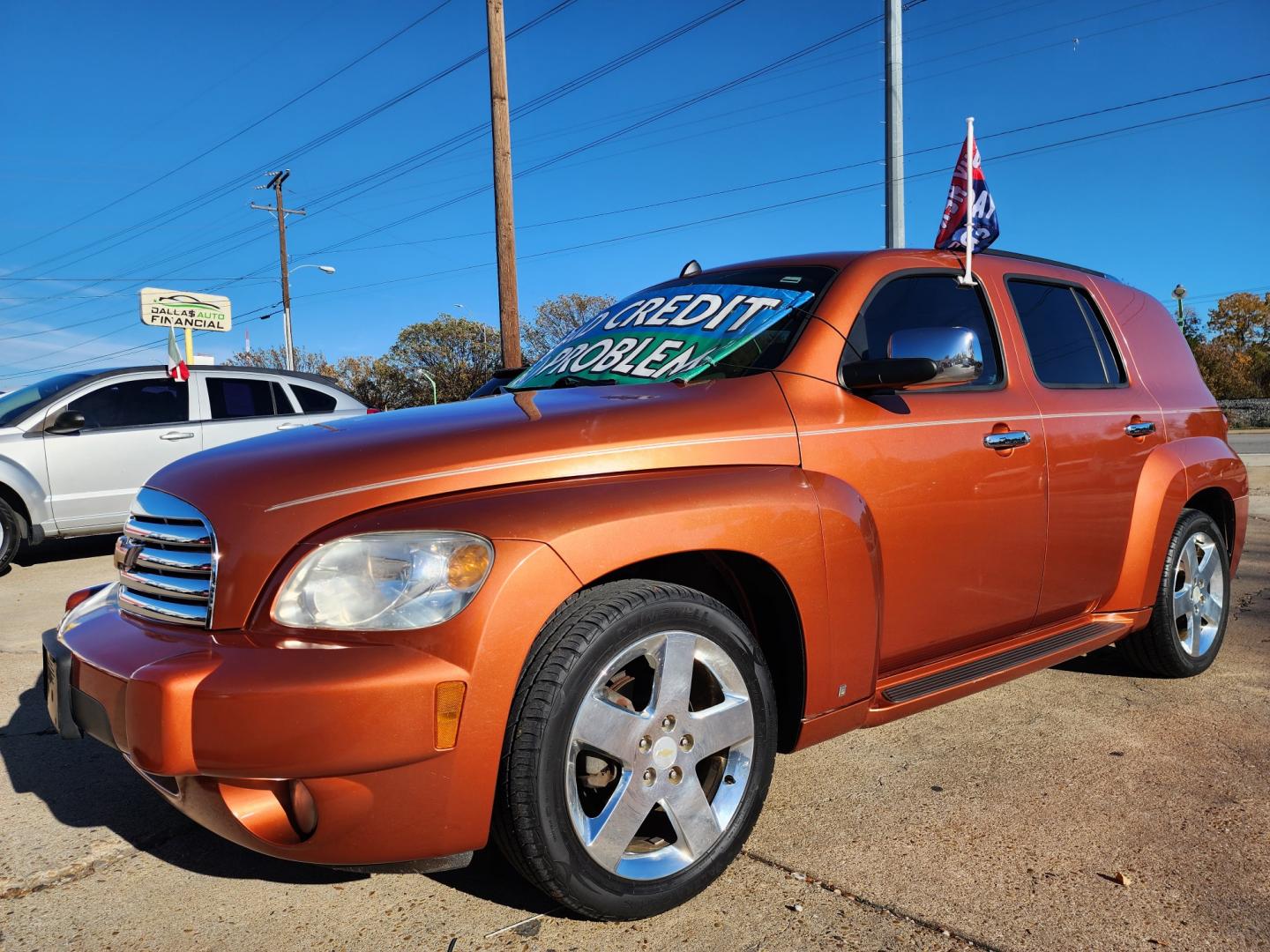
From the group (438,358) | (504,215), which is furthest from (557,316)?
(504,215)

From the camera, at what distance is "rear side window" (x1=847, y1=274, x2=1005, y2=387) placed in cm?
293

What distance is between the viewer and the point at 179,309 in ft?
67.0

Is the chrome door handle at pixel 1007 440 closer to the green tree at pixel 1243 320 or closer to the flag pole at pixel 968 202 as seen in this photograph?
the flag pole at pixel 968 202

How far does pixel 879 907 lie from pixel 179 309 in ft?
71.0

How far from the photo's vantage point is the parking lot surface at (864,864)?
2.14 metres

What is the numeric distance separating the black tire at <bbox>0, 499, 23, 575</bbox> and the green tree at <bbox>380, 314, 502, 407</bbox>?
37.8 metres

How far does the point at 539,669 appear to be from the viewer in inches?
77.4

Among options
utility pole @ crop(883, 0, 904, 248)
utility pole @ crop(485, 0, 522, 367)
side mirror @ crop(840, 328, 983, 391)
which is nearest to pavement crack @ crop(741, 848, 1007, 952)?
side mirror @ crop(840, 328, 983, 391)

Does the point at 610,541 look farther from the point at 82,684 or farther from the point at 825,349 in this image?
the point at 82,684

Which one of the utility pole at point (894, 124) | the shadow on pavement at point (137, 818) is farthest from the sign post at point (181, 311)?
the shadow on pavement at point (137, 818)

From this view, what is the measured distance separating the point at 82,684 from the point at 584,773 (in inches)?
47.5

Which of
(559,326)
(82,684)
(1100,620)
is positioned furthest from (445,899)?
(559,326)

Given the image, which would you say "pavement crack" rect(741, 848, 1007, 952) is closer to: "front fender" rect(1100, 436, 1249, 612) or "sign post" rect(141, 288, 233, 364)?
"front fender" rect(1100, 436, 1249, 612)

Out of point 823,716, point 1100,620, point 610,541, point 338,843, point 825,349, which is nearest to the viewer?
point 338,843
